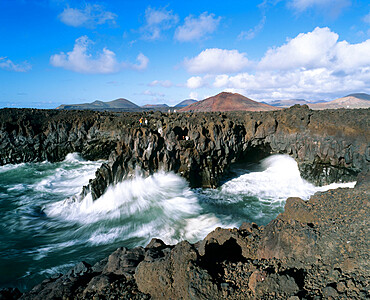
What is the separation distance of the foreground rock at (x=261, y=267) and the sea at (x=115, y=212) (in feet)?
12.0

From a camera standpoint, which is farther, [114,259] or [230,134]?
[230,134]

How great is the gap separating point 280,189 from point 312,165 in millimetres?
2398

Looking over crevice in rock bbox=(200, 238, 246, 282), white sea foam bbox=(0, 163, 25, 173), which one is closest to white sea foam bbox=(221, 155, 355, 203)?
crevice in rock bbox=(200, 238, 246, 282)

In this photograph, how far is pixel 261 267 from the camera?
11.0ft

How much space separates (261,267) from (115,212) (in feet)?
27.8

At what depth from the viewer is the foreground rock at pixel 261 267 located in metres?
2.88

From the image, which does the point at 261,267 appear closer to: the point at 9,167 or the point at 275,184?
the point at 275,184

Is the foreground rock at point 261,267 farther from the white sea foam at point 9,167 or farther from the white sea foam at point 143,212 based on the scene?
the white sea foam at point 9,167

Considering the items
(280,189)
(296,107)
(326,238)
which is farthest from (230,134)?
(326,238)

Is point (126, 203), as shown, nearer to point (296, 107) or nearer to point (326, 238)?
point (326, 238)

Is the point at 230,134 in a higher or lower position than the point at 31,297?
higher

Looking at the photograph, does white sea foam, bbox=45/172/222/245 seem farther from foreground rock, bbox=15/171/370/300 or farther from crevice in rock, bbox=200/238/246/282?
foreground rock, bbox=15/171/370/300

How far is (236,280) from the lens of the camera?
3156 millimetres

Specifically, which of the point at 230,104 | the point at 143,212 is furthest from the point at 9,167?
the point at 230,104
